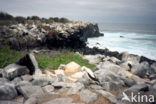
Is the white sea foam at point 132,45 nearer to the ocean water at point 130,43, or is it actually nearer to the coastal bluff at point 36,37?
the ocean water at point 130,43

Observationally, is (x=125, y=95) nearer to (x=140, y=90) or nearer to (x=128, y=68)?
(x=140, y=90)

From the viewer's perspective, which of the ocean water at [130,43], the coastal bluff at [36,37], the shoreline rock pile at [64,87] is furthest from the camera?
the ocean water at [130,43]

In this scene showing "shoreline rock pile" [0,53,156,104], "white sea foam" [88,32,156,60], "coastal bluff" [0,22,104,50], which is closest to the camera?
"shoreline rock pile" [0,53,156,104]

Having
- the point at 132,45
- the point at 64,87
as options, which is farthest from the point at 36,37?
the point at 132,45

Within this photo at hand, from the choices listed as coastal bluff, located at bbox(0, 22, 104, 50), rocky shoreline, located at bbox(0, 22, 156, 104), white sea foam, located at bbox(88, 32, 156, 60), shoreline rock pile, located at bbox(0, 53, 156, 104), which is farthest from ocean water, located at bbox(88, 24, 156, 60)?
shoreline rock pile, located at bbox(0, 53, 156, 104)

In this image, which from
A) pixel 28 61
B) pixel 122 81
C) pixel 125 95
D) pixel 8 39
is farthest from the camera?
pixel 8 39

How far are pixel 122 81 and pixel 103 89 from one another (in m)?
1.12

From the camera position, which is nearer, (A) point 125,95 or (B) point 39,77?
(A) point 125,95

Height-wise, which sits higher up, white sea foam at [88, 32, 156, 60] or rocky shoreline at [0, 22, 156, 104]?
rocky shoreline at [0, 22, 156, 104]

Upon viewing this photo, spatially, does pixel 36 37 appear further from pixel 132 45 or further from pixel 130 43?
pixel 130 43

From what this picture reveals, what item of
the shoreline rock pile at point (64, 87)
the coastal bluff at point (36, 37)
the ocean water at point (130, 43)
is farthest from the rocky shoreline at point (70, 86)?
the ocean water at point (130, 43)

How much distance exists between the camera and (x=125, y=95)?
18.7ft

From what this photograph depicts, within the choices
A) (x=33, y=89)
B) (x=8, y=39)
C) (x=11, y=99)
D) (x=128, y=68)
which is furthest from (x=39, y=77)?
(x=8, y=39)

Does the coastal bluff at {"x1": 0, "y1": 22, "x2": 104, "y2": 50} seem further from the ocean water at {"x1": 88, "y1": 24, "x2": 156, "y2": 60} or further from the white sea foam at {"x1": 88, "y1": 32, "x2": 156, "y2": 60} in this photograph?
the ocean water at {"x1": 88, "y1": 24, "x2": 156, "y2": 60}
